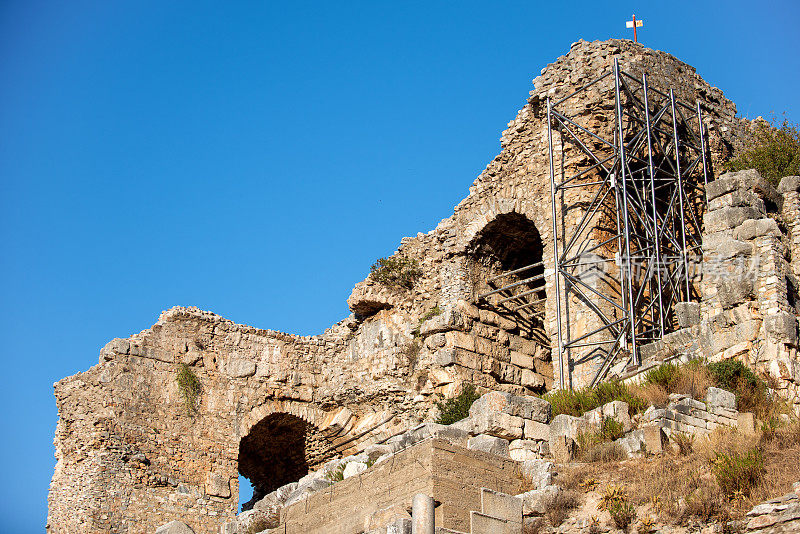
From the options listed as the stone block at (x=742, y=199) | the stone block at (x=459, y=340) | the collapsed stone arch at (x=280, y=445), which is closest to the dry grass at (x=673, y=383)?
the stone block at (x=742, y=199)

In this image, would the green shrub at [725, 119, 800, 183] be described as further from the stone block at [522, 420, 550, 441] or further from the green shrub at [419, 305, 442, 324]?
the stone block at [522, 420, 550, 441]

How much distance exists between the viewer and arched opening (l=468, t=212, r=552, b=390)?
1991 centimetres

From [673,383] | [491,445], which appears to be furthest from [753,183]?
[491,445]

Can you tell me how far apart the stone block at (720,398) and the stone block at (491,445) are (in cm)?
262

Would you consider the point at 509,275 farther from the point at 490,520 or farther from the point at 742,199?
the point at 490,520

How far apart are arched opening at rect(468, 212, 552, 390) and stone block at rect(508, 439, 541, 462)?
24.3 ft

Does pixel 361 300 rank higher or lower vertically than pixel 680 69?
lower

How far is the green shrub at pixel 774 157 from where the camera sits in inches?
739

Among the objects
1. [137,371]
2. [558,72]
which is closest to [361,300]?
[137,371]

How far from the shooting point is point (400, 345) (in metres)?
20.2

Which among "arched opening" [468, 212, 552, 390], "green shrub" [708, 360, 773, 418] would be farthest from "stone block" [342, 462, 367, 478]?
"arched opening" [468, 212, 552, 390]

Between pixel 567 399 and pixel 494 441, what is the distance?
2309mm

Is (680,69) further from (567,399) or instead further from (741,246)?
(567,399)

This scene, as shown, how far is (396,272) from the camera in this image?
69.2ft
